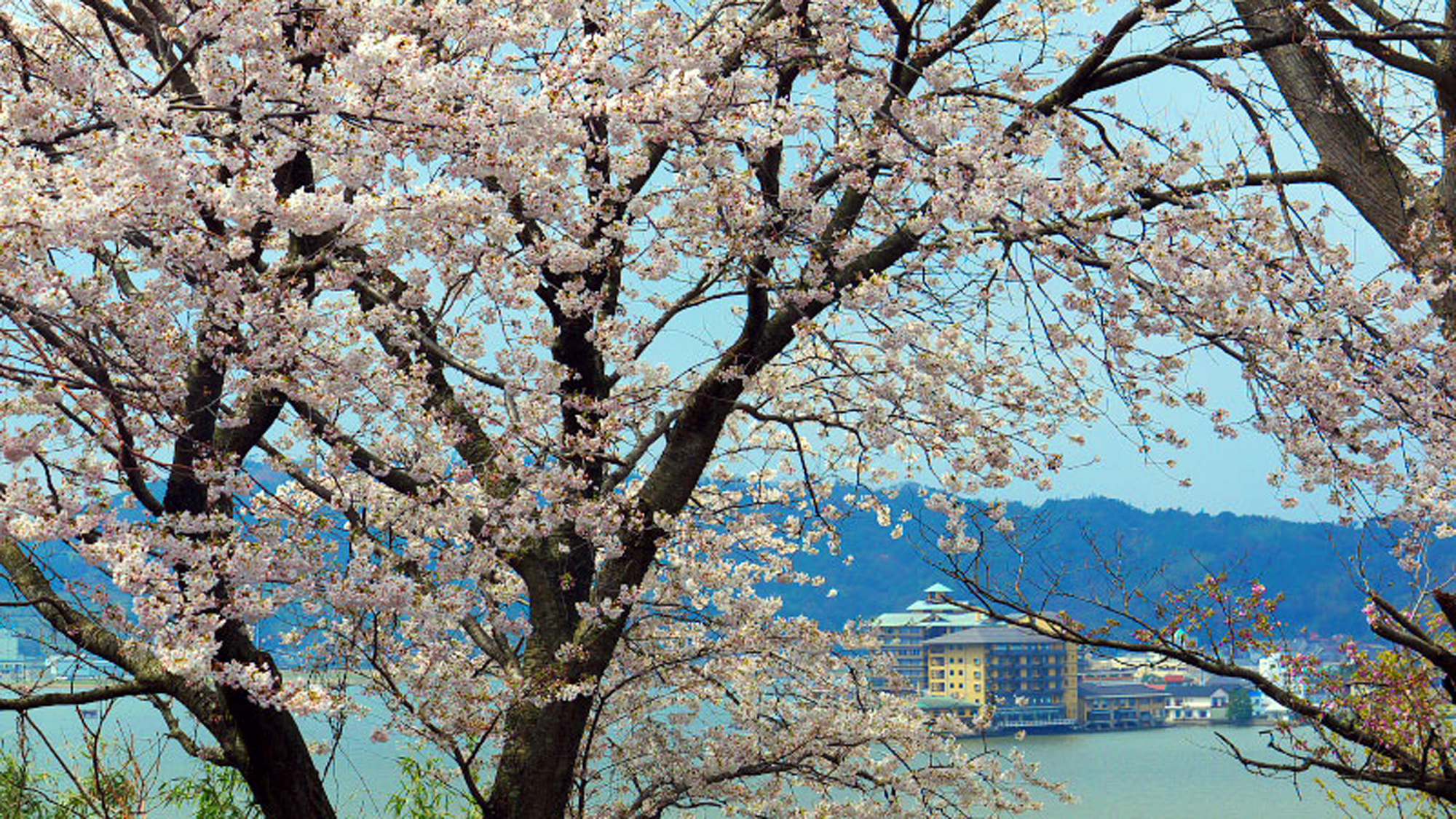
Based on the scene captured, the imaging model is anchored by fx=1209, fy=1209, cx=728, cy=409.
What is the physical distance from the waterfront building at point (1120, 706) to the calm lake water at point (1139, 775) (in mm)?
708

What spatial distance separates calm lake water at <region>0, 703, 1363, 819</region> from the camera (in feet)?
103

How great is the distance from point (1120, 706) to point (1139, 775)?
13.9 metres

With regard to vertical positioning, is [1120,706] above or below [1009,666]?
below

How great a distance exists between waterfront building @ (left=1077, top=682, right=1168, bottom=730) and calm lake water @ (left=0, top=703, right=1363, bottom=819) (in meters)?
0.71

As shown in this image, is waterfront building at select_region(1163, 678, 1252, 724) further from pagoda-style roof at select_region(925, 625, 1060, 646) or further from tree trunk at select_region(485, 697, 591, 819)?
tree trunk at select_region(485, 697, 591, 819)

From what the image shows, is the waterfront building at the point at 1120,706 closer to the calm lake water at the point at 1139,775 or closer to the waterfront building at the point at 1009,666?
the calm lake water at the point at 1139,775

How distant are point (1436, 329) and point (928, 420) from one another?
2.14m

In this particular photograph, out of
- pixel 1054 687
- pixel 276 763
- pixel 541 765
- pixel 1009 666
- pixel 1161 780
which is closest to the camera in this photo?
pixel 276 763

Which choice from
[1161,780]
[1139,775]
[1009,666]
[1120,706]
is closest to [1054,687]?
[1120,706]

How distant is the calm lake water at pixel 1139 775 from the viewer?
31.5 meters

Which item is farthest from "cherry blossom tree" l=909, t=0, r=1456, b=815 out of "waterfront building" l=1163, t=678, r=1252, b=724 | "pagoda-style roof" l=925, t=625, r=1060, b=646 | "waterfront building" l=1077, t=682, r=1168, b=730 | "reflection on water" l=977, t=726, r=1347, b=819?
"waterfront building" l=1163, t=678, r=1252, b=724

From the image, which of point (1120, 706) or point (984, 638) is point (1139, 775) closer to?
point (984, 638)

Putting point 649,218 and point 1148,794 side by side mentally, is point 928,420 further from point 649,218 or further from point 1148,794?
point 1148,794

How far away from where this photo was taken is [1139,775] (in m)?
46.8
